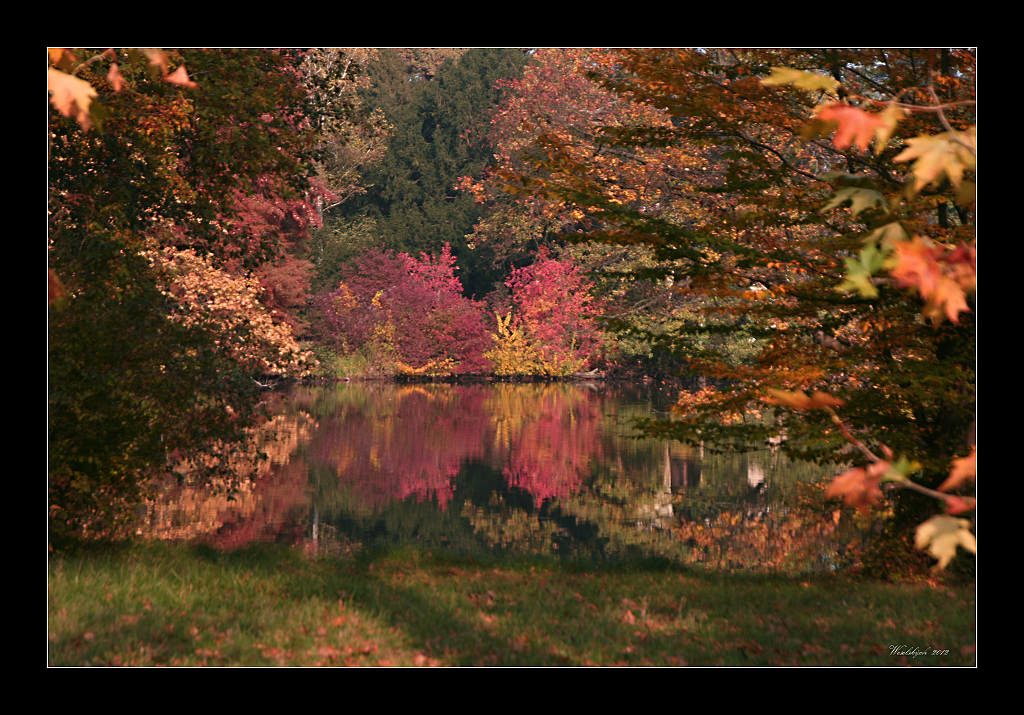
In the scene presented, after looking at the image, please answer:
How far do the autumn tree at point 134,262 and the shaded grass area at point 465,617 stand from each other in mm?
1017

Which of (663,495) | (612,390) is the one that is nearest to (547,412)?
(612,390)

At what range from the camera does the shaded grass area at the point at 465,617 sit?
541 centimetres

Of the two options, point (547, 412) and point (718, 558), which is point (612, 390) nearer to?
point (547, 412)

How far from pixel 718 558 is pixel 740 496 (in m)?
4.66

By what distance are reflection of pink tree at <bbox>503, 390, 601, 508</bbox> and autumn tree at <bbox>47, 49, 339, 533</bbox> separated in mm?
6492

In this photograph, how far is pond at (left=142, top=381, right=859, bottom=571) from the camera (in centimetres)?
1145

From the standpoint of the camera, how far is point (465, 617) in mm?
6590

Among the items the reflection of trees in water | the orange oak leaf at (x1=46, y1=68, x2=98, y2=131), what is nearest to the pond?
the reflection of trees in water

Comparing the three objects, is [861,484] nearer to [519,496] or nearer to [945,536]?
[945,536]

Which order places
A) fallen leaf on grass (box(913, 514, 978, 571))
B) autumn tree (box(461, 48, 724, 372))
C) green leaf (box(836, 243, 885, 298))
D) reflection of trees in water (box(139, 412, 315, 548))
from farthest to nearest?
1. autumn tree (box(461, 48, 724, 372))
2. reflection of trees in water (box(139, 412, 315, 548))
3. green leaf (box(836, 243, 885, 298))
4. fallen leaf on grass (box(913, 514, 978, 571))

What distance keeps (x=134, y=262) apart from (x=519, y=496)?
25.3 feet

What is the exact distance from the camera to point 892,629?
6.27 meters

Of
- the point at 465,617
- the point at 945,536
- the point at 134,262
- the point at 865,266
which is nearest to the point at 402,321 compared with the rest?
the point at 134,262

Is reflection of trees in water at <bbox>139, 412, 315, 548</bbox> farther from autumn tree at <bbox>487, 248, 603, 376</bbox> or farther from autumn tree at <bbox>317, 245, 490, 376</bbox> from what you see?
autumn tree at <bbox>487, 248, 603, 376</bbox>
